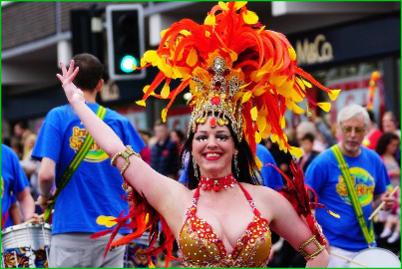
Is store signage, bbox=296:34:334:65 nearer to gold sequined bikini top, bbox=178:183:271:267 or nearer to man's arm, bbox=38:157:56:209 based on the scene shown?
man's arm, bbox=38:157:56:209

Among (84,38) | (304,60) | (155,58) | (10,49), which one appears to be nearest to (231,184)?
(155,58)

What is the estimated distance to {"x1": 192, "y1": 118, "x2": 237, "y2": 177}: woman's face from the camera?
21.0 feet

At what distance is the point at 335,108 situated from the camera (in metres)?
19.7

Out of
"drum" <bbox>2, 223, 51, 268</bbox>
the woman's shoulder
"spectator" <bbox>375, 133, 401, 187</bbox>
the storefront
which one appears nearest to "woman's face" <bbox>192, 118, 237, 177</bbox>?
the woman's shoulder

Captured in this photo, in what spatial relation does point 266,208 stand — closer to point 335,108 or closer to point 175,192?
point 175,192

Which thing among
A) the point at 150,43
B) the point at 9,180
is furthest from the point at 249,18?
the point at 150,43

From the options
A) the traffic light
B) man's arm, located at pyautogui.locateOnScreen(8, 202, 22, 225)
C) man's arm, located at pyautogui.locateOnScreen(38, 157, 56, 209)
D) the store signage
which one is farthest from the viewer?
the store signage

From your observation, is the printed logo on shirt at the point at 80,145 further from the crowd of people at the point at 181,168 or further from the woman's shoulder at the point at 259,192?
the woman's shoulder at the point at 259,192

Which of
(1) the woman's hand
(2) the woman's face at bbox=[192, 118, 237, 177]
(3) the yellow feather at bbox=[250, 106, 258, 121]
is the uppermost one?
(1) the woman's hand

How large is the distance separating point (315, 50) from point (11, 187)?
11486 millimetres

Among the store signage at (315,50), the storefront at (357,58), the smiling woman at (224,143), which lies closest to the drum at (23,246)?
the smiling woman at (224,143)

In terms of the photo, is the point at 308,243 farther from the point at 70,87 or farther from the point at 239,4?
the point at 70,87

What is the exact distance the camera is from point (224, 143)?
6414 mm

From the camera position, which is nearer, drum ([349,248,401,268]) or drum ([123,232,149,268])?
drum ([349,248,401,268])
